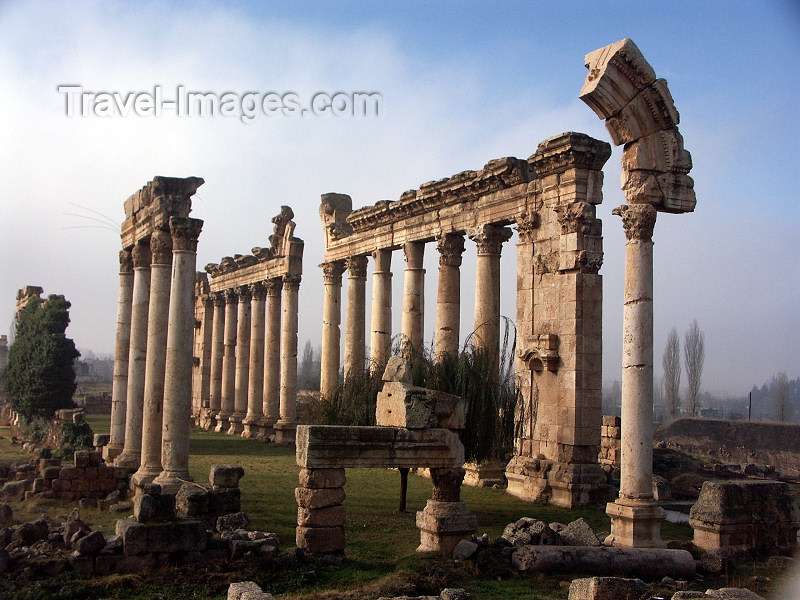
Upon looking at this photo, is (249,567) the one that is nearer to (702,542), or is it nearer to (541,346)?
(702,542)

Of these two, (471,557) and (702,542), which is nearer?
(471,557)

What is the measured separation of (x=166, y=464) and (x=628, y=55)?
12006 mm

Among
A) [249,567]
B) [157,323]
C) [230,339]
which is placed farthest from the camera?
[230,339]

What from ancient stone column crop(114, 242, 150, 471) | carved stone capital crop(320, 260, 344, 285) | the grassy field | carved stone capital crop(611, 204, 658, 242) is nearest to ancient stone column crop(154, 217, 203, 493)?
the grassy field

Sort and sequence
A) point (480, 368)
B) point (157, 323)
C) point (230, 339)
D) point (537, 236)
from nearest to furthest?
point (480, 368) < point (157, 323) < point (537, 236) < point (230, 339)

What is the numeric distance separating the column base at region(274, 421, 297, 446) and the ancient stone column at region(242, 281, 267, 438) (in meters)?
2.24

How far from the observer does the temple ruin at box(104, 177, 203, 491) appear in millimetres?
17406

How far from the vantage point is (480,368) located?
55.6 feet

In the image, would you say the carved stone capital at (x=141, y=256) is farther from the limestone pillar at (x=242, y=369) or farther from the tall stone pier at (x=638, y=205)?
the limestone pillar at (x=242, y=369)

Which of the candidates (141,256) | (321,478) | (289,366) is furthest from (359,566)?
(289,366)

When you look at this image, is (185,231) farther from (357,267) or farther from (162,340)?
(357,267)

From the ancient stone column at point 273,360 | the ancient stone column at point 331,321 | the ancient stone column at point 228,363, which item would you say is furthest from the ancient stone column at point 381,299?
the ancient stone column at point 228,363

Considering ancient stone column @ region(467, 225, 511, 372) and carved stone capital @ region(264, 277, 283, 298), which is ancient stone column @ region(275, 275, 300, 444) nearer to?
carved stone capital @ region(264, 277, 283, 298)

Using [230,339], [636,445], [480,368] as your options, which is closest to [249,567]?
[636,445]
